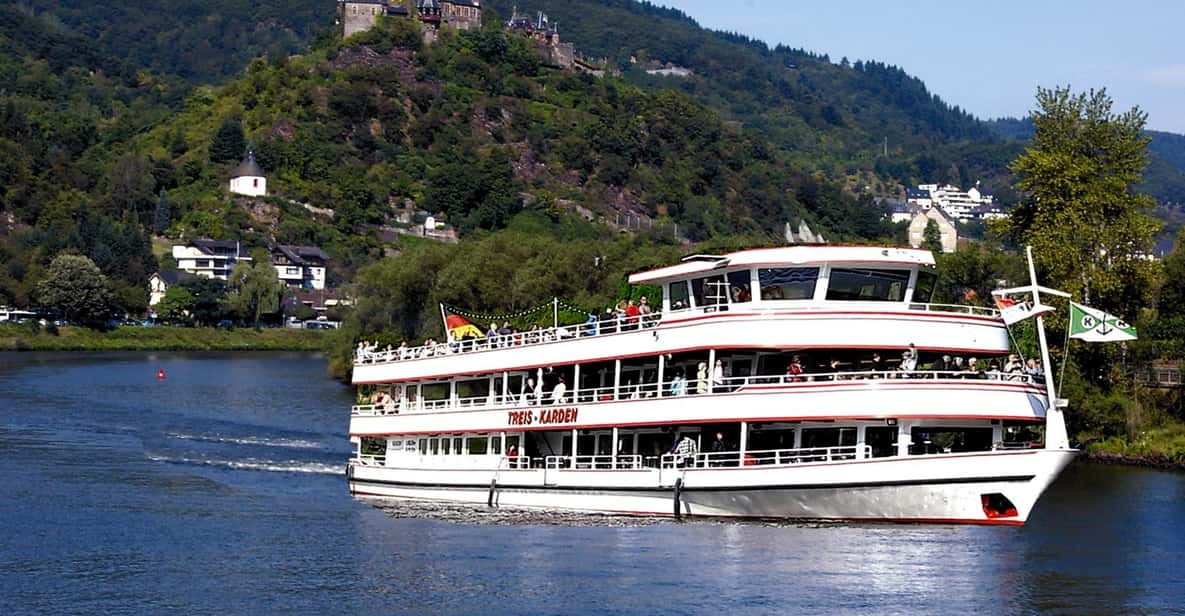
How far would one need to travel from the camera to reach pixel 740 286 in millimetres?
41344

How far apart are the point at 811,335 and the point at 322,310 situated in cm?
14953

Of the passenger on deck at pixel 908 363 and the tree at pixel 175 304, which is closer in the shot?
the passenger on deck at pixel 908 363

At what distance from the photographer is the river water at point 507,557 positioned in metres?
33.5

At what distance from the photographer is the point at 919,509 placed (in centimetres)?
3853

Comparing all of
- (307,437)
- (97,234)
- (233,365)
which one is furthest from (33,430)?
(97,234)

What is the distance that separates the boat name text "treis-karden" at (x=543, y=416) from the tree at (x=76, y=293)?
11146cm

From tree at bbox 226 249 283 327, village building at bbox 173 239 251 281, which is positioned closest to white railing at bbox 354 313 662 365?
tree at bbox 226 249 283 327

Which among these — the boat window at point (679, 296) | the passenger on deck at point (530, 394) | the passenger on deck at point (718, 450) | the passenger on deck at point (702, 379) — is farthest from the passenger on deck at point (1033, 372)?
the passenger on deck at point (530, 394)

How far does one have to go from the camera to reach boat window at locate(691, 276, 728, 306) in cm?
4169

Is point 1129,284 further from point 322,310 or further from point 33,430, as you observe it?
point 322,310

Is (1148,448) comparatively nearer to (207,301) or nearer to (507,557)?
(507,557)

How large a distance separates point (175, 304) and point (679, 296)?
5109 inches

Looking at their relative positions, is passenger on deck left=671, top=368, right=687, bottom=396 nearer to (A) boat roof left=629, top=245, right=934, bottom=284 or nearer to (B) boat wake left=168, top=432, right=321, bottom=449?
(A) boat roof left=629, top=245, right=934, bottom=284

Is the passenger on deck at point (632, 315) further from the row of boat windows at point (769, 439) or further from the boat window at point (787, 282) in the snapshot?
the boat window at point (787, 282)
